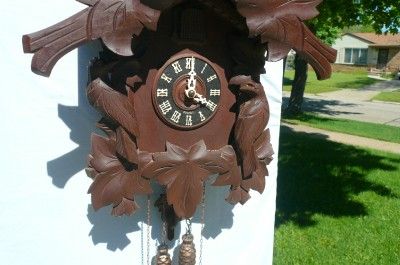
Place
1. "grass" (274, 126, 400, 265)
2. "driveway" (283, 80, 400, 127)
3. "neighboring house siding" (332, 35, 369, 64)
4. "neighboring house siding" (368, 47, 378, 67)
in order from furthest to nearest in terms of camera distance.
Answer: "neighboring house siding" (332, 35, 369, 64)
"neighboring house siding" (368, 47, 378, 67)
"driveway" (283, 80, 400, 127)
"grass" (274, 126, 400, 265)

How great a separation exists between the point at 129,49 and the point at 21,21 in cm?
46

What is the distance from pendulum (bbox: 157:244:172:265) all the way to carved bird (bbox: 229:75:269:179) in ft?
1.66

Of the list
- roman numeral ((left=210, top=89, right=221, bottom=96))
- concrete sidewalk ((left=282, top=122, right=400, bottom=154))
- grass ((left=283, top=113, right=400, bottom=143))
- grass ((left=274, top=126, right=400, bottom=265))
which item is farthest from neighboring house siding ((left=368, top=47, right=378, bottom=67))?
roman numeral ((left=210, top=89, right=221, bottom=96))

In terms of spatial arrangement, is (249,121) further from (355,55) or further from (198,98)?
(355,55)

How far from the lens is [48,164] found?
1.85 m

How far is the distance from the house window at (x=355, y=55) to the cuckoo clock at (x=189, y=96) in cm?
4638

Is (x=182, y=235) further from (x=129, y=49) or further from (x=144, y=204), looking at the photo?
(x=129, y=49)

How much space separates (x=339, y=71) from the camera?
42.8 meters

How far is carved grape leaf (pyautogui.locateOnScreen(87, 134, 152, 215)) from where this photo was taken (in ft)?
5.65

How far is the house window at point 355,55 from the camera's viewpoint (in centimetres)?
4559

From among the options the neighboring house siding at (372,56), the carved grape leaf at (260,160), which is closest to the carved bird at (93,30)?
the carved grape leaf at (260,160)

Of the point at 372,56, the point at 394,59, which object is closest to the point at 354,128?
the point at 394,59

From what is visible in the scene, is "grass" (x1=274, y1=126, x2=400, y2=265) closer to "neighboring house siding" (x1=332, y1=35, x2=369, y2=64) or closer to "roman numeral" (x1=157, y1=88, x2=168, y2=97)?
"roman numeral" (x1=157, y1=88, x2=168, y2=97)

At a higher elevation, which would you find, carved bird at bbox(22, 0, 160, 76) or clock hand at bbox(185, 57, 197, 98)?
carved bird at bbox(22, 0, 160, 76)
